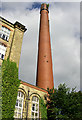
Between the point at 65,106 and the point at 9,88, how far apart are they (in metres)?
7.11

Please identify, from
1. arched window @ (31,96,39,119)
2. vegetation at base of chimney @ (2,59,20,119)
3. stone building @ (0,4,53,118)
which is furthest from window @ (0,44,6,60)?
arched window @ (31,96,39,119)

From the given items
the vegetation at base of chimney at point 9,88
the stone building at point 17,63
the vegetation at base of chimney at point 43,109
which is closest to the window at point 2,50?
the stone building at point 17,63

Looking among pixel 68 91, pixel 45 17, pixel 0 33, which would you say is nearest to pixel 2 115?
pixel 68 91

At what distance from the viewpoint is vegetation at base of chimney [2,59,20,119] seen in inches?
461

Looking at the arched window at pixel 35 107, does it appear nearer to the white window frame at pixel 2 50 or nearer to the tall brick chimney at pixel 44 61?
the tall brick chimney at pixel 44 61

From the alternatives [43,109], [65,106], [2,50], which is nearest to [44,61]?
[2,50]

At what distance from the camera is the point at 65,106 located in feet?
49.5

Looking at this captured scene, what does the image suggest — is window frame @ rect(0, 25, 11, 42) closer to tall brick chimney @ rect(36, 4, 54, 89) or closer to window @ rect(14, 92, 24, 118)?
window @ rect(14, 92, 24, 118)

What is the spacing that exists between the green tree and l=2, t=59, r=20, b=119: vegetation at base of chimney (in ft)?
17.6

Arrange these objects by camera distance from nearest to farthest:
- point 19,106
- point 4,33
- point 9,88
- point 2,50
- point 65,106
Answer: point 9,88 → point 19,106 → point 65,106 → point 2,50 → point 4,33

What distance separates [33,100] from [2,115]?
19.5 ft

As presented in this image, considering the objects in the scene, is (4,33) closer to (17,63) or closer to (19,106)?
(17,63)

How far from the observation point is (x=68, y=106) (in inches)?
596

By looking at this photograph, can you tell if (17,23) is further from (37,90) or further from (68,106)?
(68,106)
